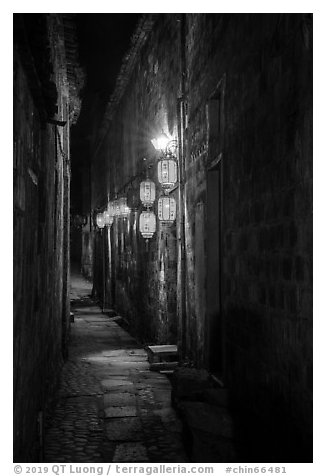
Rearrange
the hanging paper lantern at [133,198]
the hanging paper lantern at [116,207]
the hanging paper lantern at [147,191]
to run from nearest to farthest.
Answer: the hanging paper lantern at [147,191], the hanging paper lantern at [133,198], the hanging paper lantern at [116,207]

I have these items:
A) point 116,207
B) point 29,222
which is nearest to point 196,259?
point 29,222

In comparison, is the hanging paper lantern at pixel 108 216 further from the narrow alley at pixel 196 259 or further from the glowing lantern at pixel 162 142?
the glowing lantern at pixel 162 142

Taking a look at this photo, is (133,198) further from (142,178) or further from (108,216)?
(108,216)

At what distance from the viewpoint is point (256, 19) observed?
6633 mm

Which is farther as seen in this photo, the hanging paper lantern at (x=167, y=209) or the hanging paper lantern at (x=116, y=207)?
the hanging paper lantern at (x=116, y=207)

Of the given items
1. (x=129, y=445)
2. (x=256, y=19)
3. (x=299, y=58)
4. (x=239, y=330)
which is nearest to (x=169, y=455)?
(x=129, y=445)

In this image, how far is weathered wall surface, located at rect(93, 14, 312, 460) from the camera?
5219mm

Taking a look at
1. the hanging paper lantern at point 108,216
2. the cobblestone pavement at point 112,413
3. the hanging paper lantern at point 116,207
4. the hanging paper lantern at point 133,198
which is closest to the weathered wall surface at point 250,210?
the cobblestone pavement at point 112,413

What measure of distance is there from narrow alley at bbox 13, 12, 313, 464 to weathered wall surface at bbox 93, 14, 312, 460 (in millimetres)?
29

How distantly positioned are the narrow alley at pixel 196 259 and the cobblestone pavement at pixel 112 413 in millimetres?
37

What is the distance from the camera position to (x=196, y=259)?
10.4 meters

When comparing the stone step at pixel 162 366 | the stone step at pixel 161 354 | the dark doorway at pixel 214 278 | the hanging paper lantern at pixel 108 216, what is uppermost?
the hanging paper lantern at pixel 108 216

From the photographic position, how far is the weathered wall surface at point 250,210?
17.1 feet

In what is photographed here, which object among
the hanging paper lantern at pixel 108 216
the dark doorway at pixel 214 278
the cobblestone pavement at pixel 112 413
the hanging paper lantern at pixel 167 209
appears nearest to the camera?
the cobblestone pavement at pixel 112 413
